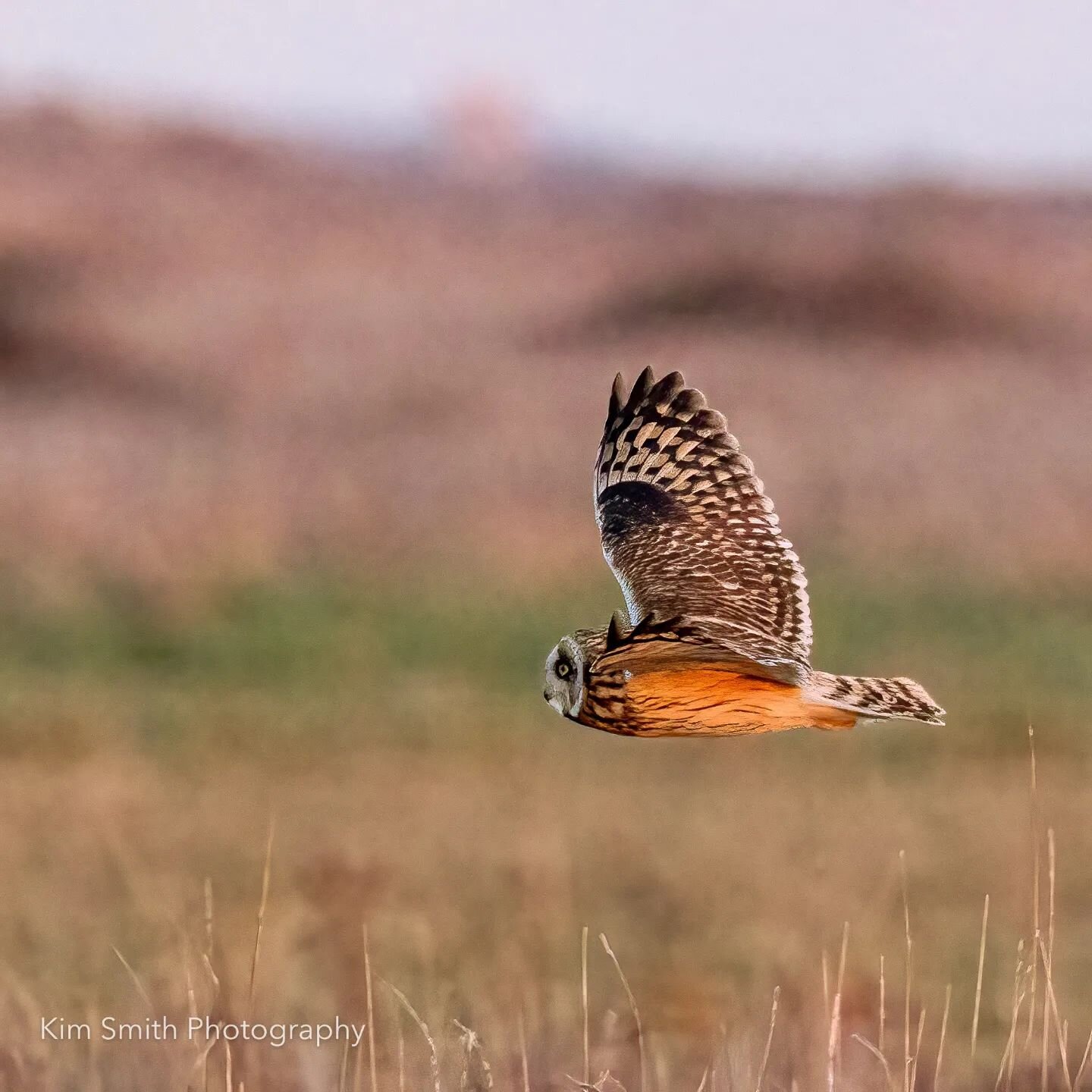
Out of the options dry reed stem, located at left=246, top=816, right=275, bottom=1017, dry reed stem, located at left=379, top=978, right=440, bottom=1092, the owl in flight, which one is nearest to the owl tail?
the owl in flight

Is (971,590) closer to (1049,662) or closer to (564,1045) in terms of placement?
(1049,662)

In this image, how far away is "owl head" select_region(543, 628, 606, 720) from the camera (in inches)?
127

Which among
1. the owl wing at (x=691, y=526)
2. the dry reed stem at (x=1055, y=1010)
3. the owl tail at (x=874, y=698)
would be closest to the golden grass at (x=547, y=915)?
the dry reed stem at (x=1055, y=1010)

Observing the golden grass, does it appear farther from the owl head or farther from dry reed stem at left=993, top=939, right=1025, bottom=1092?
the owl head

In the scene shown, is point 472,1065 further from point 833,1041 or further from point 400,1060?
point 833,1041

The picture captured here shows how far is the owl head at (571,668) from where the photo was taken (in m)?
3.24

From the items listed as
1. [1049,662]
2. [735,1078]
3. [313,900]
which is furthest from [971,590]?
[735,1078]

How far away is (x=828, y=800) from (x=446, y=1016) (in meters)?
7.96

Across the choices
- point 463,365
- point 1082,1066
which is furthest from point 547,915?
point 463,365

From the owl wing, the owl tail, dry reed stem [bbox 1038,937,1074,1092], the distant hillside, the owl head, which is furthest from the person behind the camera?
the distant hillside

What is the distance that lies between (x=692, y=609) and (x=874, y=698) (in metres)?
0.48

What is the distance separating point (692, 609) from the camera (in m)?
3.49

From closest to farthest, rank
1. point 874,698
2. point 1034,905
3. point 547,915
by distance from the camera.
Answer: point 874,698 → point 1034,905 → point 547,915

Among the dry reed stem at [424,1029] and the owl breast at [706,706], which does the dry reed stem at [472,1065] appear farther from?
the owl breast at [706,706]
